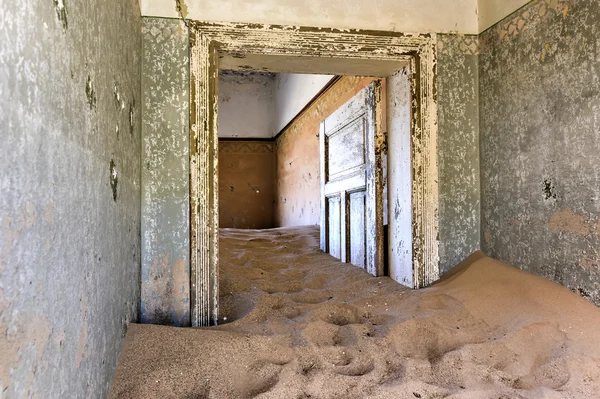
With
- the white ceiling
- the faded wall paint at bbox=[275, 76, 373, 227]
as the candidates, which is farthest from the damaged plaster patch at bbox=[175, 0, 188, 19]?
the faded wall paint at bbox=[275, 76, 373, 227]

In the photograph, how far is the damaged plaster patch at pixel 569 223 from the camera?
1864mm

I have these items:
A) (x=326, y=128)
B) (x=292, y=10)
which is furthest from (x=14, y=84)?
(x=326, y=128)

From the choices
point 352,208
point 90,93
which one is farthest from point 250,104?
point 90,93

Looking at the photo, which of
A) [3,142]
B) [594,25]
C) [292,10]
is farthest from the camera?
[292,10]

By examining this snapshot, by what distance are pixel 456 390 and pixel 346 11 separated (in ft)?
6.91

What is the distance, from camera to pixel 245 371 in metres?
1.59

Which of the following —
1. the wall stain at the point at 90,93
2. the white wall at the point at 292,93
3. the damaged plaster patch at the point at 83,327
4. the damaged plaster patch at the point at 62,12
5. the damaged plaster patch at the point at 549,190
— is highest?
the white wall at the point at 292,93

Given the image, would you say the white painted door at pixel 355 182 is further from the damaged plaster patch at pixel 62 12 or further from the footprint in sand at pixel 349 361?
the damaged plaster patch at pixel 62 12

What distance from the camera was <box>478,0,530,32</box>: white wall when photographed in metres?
2.31

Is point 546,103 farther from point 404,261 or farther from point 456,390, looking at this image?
point 456,390

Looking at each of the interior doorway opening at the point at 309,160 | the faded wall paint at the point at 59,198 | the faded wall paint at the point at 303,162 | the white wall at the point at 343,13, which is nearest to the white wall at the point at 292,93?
the interior doorway opening at the point at 309,160

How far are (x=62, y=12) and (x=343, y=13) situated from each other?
1921mm

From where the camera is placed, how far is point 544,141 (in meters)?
2.09

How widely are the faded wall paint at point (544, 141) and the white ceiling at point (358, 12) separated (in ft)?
0.55
